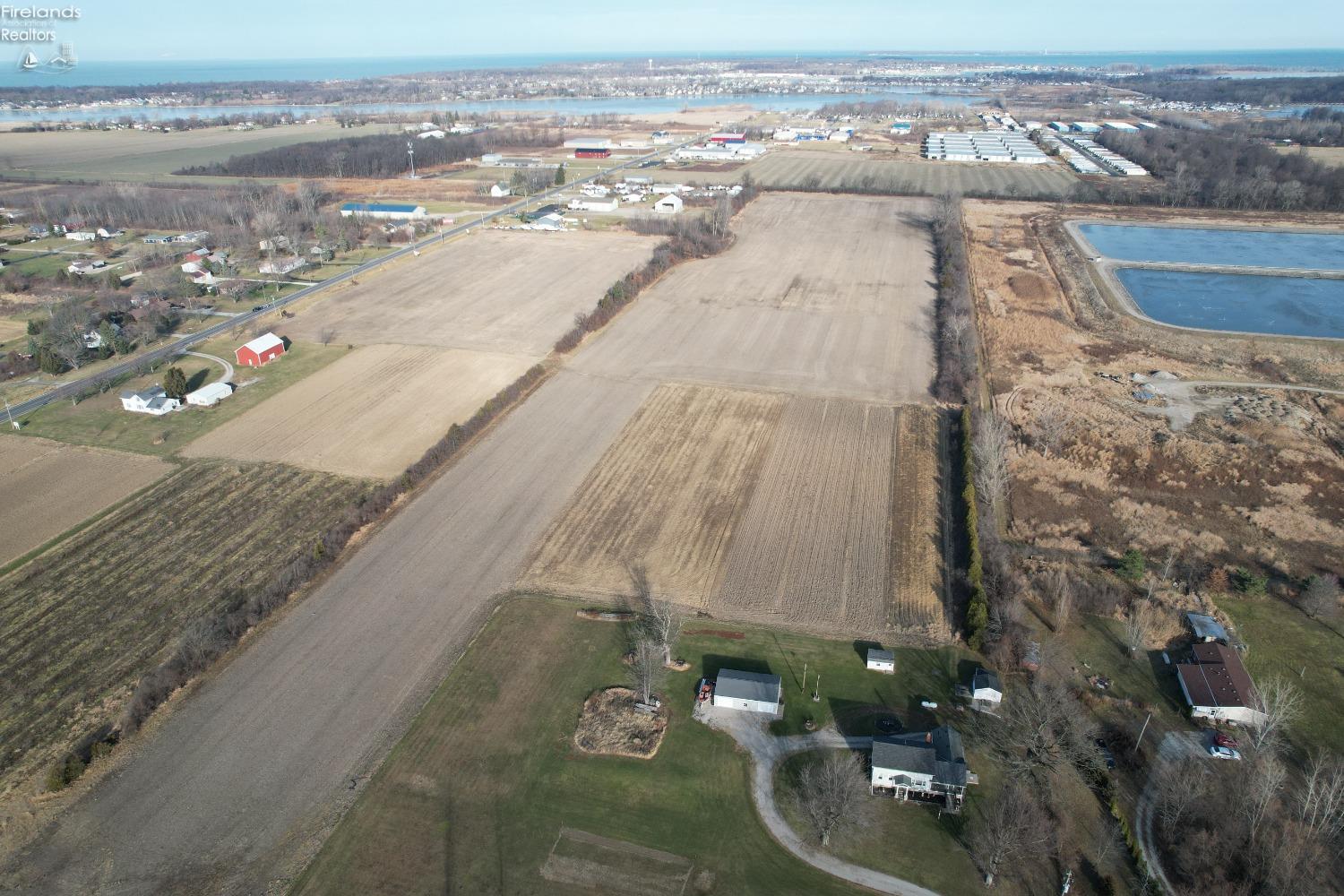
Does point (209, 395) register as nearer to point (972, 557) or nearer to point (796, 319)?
point (796, 319)

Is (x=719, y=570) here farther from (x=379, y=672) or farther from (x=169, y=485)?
(x=169, y=485)

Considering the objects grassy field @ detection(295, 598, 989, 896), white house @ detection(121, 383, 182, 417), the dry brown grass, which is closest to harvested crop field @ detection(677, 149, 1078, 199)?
the dry brown grass

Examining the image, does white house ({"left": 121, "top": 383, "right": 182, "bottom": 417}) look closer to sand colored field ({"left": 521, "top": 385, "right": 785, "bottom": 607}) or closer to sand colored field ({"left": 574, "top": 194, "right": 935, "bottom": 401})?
sand colored field ({"left": 574, "top": 194, "right": 935, "bottom": 401})

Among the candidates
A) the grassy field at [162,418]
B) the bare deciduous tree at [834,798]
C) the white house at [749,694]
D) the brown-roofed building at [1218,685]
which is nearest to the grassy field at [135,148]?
the grassy field at [162,418]

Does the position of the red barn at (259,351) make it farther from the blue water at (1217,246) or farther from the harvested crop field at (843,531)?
the blue water at (1217,246)

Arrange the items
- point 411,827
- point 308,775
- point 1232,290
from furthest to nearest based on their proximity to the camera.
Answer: point 1232,290 < point 308,775 < point 411,827

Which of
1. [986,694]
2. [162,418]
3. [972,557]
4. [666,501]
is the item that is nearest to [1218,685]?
[986,694]

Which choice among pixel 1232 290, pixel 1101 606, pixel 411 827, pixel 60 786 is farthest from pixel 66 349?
pixel 1232 290
